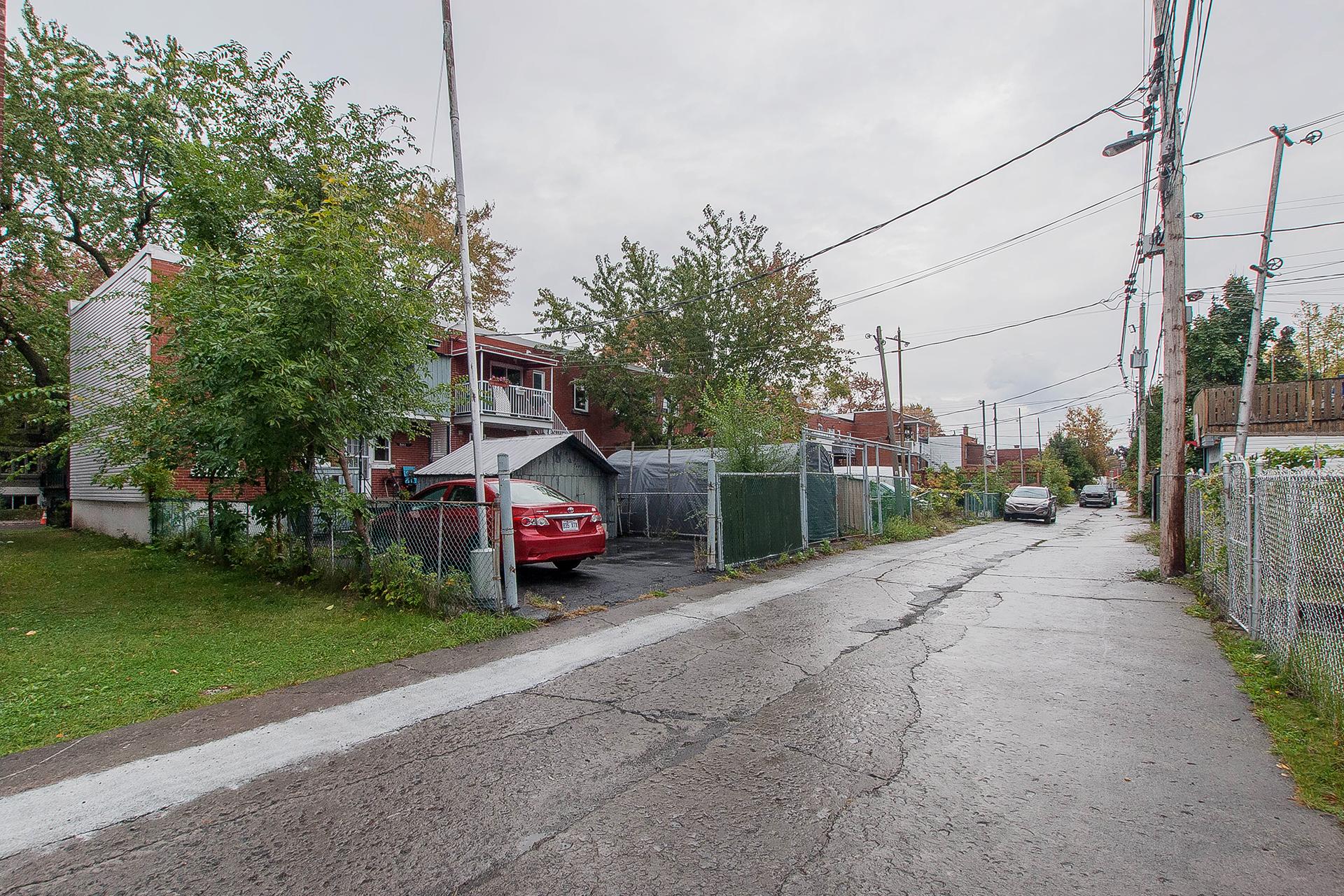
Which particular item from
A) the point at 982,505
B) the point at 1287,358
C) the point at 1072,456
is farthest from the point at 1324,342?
the point at 1072,456

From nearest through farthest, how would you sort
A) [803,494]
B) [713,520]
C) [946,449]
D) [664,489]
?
[713,520] < [803,494] < [664,489] < [946,449]

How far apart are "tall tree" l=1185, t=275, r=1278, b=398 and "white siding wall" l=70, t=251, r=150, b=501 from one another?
33444 millimetres

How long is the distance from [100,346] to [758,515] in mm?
13430

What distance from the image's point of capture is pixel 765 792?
11.5 ft

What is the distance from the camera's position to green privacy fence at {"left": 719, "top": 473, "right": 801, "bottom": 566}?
38.0 feet

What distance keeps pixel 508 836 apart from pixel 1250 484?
731 centimetres

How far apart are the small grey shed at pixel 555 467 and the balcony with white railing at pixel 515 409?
18.8 ft

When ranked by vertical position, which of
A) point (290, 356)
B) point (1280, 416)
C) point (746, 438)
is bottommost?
point (746, 438)

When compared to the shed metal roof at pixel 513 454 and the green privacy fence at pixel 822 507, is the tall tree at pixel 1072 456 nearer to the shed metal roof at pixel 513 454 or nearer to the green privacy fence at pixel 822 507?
the green privacy fence at pixel 822 507

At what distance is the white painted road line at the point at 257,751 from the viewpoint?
10.8 ft

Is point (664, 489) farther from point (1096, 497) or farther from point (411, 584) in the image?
point (1096, 497)

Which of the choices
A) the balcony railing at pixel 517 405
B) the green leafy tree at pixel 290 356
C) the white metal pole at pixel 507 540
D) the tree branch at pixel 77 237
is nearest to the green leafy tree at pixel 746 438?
the green leafy tree at pixel 290 356

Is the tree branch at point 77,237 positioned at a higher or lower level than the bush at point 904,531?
higher

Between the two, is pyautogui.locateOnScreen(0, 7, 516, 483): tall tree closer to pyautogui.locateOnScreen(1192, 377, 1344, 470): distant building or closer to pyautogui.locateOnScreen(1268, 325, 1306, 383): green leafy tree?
pyautogui.locateOnScreen(1192, 377, 1344, 470): distant building
